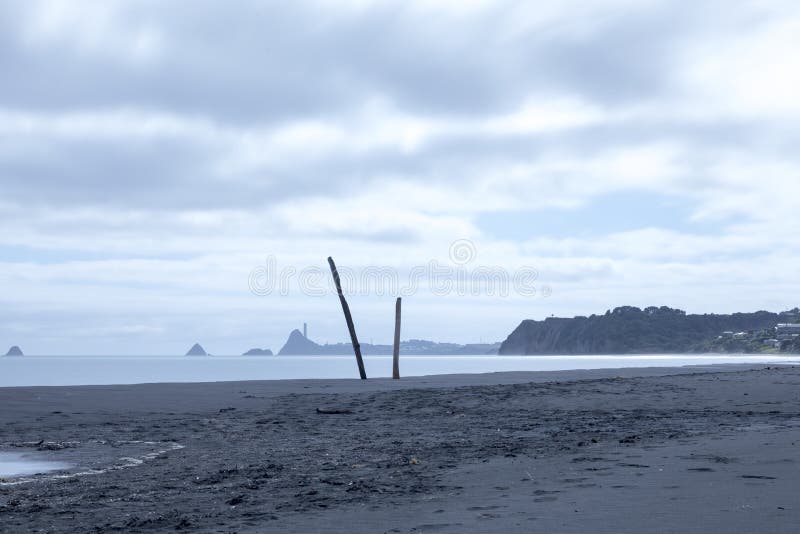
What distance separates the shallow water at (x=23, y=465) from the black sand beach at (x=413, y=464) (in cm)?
28

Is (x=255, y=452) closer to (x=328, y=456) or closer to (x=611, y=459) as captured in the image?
(x=328, y=456)

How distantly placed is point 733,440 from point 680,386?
35.9 feet

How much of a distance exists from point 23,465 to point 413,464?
15.2 feet

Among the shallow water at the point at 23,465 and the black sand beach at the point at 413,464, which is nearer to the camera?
the black sand beach at the point at 413,464

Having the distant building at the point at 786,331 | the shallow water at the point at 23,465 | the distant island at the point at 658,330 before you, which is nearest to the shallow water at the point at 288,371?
the distant building at the point at 786,331

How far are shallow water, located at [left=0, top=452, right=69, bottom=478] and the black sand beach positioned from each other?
28 cm

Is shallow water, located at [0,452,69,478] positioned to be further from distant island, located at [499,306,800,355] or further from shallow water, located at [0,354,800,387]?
distant island, located at [499,306,800,355]

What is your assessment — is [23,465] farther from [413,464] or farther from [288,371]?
[288,371]

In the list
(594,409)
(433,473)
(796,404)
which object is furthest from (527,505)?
(796,404)

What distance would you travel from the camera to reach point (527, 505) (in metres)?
6.41

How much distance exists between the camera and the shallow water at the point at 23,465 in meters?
9.21

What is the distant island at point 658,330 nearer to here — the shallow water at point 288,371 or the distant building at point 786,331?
the distant building at point 786,331

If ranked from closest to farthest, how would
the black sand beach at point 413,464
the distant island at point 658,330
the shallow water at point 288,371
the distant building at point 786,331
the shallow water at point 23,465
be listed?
1. the black sand beach at point 413,464
2. the shallow water at point 23,465
3. the shallow water at point 288,371
4. the distant building at point 786,331
5. the distant island at point 658,330

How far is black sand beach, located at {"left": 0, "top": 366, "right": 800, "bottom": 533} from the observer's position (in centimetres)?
610
